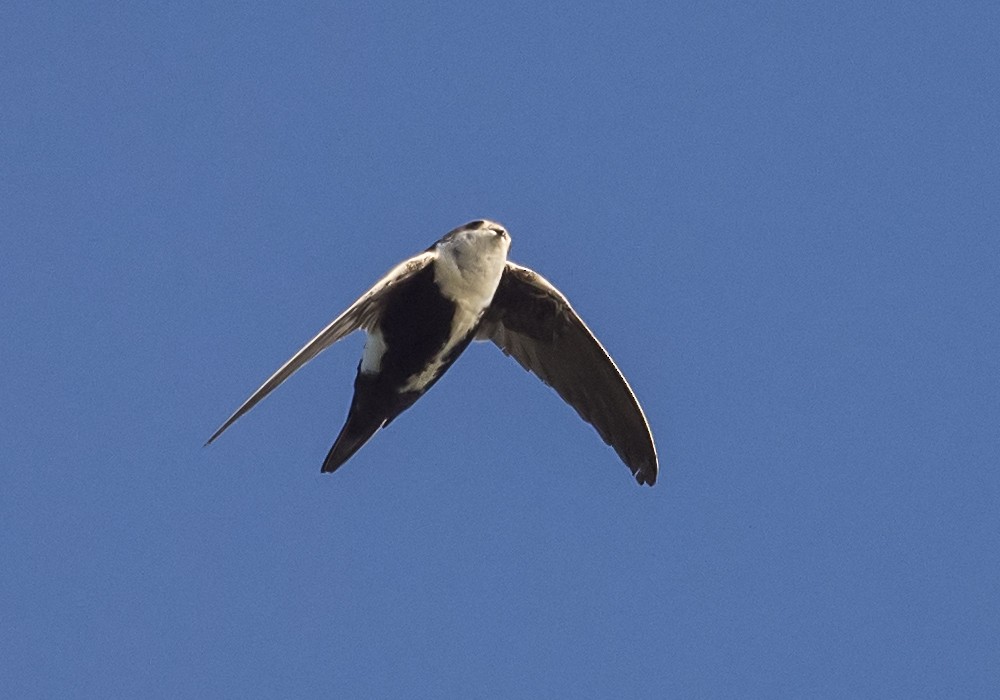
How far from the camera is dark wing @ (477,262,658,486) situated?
13812 mm

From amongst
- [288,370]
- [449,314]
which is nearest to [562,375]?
[449,314]

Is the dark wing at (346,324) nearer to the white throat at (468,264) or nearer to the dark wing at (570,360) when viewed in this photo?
the white throat at (468,264)

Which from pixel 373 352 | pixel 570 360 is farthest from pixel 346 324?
pixel 570 360

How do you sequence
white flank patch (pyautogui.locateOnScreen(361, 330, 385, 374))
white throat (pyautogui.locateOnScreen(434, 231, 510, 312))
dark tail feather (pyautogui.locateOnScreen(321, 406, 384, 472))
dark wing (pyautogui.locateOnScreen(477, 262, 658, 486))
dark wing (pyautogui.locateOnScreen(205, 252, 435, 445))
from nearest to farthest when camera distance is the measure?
dark wing (pyautogui.locateOnScreen(205, 252, 435, 445))
white throat (pyautogui.locateOnScreen(434, 231, 510, 312))
white flank patch (pyautogui.locateOnScreen(361, 330, 385, 374))
dark tail feather (pyautogui.locateOnScreen(321, 406, 384, 472))
dark wing (pyautogui.locateOnScreen(477, 262, 658, 486))

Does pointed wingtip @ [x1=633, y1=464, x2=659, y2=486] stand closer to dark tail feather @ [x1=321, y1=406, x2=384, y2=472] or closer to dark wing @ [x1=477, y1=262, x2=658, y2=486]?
dark wing @ [x1=477, y1=262, x2=658, y2=486]

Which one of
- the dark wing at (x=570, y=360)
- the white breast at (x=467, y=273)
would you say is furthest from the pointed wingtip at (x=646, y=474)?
the white breast at (x=467, y=273)

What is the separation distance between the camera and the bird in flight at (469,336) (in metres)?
12.8

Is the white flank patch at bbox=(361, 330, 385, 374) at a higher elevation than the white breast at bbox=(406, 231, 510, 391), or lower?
lower

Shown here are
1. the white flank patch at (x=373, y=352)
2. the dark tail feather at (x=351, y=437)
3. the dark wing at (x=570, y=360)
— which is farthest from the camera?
the dark wing at (x=570, y=360)

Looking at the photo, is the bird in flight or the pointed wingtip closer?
the bird in flight

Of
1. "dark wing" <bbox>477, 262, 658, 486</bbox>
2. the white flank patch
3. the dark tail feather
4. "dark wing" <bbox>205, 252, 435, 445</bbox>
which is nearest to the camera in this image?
"dark wing" <bbox>205, 252, 435, 445</bbox>

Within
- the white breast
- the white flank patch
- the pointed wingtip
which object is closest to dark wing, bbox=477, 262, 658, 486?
the pointed wingtip

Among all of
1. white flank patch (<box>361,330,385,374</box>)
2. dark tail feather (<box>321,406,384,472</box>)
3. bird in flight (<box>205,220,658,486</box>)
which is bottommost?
dark tail feather (<box>321,406,384,472</box>)

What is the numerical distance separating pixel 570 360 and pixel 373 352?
1682mm
